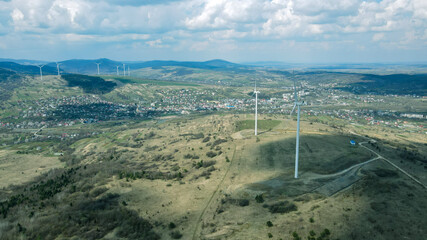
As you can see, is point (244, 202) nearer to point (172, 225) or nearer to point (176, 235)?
point (172, 225)

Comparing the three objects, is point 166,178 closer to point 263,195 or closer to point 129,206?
point 129,206

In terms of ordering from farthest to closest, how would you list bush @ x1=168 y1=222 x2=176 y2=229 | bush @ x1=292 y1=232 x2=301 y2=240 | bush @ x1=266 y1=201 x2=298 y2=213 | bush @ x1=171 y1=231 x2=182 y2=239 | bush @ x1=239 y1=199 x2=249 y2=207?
bush @ x1=239 y1=199 x2=249 y2=207 < bush @ x1=266 y1=201 x2=298 y2=213 < bush @ x1=168 y1=222 x2=176 y2=229 < bush @ x1=171 y1=231 x2=182 y2=239 < bush @ x1=292 y1=232 x2=301 y2=240

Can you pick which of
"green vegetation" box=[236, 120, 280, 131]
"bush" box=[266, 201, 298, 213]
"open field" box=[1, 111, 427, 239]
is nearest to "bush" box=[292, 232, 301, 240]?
"open field" box=[1, 111, 427, 239]

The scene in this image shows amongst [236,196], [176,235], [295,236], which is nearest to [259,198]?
[236,196]

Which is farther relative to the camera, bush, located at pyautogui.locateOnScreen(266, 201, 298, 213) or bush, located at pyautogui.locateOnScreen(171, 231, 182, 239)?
bush, located at pyautogui.locateOnScreen(266, 201, 298, 213)

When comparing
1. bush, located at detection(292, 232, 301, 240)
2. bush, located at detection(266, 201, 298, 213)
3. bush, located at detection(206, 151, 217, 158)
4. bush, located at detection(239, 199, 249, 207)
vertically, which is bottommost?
bush, located at detection(206, 151, 217, 158)

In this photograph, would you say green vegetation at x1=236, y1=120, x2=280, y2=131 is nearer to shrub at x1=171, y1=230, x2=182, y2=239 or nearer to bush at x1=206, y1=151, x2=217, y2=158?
bush at x1=206, y1=151, x2=217, y2=158

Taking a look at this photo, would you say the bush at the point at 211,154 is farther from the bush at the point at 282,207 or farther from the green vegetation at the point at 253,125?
the bush at the point at 282,207

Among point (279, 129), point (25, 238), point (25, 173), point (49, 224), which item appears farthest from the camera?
point (279, 129)

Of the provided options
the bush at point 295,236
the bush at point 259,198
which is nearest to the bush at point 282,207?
the bush at point 259,198

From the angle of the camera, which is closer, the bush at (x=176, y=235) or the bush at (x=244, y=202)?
the bush at (x=176, y=235)

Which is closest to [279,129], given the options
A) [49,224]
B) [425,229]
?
[425,229]
